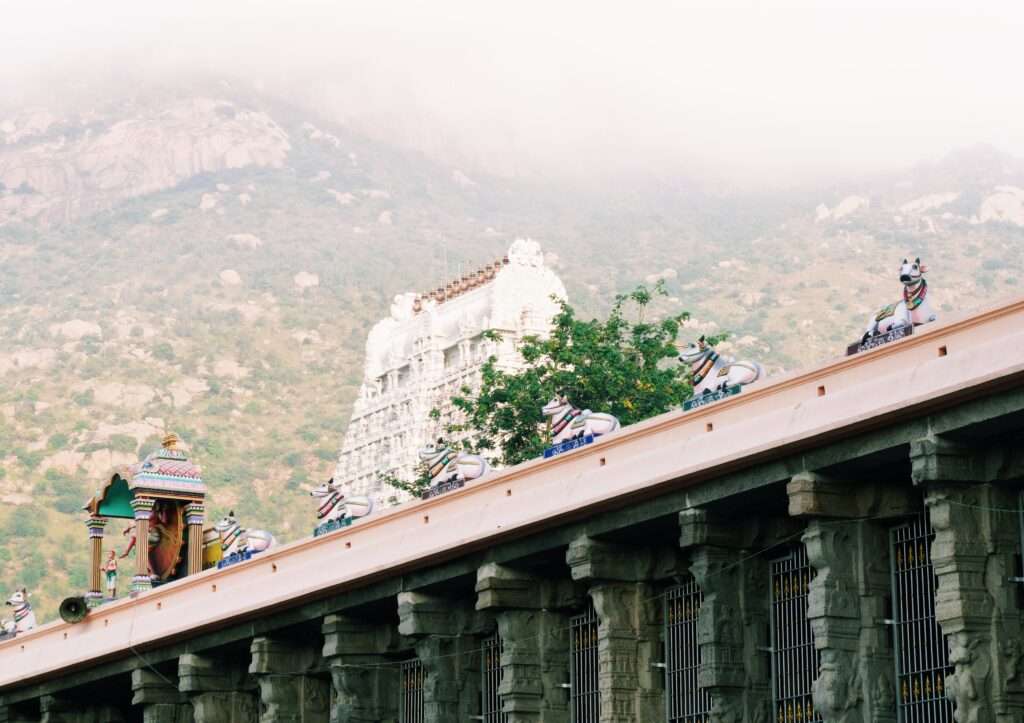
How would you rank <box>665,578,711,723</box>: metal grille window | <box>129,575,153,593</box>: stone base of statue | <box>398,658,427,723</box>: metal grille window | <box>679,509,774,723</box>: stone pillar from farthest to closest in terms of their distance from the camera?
<box>129,575,153,593</box>: stone base of statue < <box>398,658,427,723</box>: metal grille window < <box>665,578,711,723</box>: metal grille window < <box>679,509,774,723</box>: stone pillar

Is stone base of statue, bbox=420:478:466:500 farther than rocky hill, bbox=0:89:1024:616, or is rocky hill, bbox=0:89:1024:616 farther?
rocky hill, bbox=0:89:1024:616

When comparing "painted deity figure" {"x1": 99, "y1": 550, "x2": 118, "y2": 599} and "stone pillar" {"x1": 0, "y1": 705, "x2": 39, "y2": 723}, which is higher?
"painted deity figure" {"x1": 99, "y1": 550, "x2": 118, "y2": 599}

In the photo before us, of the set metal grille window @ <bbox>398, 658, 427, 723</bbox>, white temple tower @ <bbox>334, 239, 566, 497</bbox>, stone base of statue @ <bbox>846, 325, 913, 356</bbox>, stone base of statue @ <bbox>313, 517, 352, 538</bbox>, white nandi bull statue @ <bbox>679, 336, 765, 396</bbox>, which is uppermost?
white temple tower @ <bbox>334, 239, 566, 497</bbox>

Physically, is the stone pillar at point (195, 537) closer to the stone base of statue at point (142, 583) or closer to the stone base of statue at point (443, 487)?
the stone base of statue at point (142, 583)

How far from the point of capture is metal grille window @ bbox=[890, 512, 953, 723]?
25.0m

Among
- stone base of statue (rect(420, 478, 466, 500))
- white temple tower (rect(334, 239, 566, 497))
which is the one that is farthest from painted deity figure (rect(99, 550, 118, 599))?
white temple tower (rect(334, 239, 566, 497))

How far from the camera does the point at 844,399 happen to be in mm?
25297

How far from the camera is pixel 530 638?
31.4 meters

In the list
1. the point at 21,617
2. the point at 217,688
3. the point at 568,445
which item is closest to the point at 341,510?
the point at 217,688

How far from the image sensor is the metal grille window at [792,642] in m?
27.0

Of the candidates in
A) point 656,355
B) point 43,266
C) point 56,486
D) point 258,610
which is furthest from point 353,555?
point 43,266

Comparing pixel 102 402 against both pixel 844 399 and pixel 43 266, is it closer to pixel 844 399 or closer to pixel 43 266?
pixel 43 266

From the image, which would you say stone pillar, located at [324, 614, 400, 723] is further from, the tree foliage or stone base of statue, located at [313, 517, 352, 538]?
the tree foliage

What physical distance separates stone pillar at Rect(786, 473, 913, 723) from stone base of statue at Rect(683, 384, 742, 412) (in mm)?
2656
